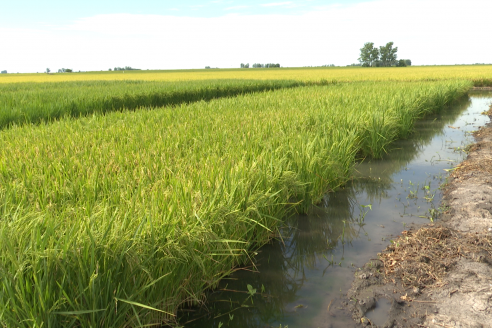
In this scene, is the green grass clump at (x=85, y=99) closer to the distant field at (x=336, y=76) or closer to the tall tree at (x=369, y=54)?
the distant field at (x=336, y=76)

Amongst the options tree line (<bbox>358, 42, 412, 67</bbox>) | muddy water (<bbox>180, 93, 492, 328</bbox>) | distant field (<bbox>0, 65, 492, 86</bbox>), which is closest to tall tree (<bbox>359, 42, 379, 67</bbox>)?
tree line (<bbox>358, 42, 412, 67</bbox>)

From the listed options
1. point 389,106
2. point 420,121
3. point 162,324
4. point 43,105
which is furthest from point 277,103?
point 162,324

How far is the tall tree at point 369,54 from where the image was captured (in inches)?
3391

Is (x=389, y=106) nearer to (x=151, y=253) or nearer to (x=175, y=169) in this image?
(x=175, y=169)

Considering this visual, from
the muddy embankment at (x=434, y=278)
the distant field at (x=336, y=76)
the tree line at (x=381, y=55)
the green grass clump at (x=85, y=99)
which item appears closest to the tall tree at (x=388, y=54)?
the tree line at (x=381, y=55)

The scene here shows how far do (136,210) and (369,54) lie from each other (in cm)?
9383

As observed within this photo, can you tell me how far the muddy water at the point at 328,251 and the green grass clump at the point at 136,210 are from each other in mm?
178

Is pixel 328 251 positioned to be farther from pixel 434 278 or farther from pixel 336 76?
pixel 336 76

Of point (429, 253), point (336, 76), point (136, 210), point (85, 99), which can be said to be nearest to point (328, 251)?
point (429, 253)

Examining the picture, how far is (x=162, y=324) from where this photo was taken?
227cm

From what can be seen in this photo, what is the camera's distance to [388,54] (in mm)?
85812

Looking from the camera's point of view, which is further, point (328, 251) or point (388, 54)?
point (388, 54)

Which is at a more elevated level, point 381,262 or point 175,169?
point 175,169

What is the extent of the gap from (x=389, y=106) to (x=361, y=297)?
645 cm
